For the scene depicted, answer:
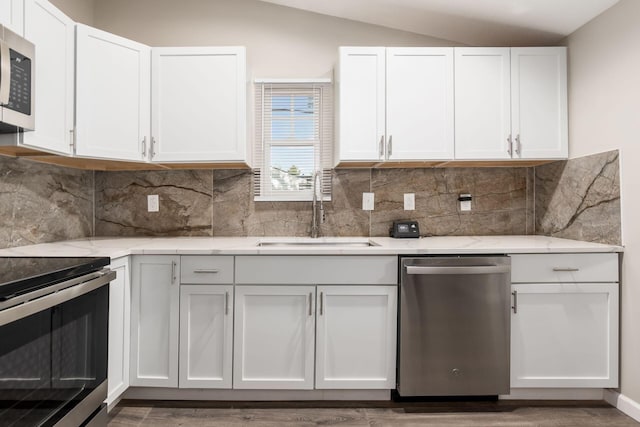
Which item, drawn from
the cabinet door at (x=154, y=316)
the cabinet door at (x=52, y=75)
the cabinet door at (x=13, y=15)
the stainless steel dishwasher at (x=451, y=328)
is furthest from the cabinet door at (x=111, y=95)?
the stainless steel dishwasher at (x=451, y=328)

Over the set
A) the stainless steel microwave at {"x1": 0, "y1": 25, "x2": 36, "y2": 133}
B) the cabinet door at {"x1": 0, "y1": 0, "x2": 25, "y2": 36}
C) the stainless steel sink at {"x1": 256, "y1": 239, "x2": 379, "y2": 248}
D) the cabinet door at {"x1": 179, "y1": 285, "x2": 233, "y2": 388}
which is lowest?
the cabinet door at {"x1": 179, "y1": 285, "x2": 233, "y2": 388}

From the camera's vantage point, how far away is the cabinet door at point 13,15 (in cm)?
156

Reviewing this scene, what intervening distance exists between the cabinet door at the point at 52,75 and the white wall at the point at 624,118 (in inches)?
120

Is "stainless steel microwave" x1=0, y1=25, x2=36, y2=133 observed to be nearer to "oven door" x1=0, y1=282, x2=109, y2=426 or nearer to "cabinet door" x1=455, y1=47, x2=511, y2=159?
"oven door" x1=0, y1=282, x2=109, y2=426

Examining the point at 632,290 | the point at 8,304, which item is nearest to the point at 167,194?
the point at 8,304

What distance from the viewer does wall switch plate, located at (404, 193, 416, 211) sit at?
2.75 m

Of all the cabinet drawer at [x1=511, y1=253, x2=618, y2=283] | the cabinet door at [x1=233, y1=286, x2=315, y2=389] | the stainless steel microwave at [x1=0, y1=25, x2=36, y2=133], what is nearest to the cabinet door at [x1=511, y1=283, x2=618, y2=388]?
the cabinet drawer at [x1=511, y1=253, x2=618, y2=283]

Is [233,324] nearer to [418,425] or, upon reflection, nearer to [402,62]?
[418,425]

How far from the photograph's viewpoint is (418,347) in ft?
6.59

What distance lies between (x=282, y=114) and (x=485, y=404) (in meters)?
2.33

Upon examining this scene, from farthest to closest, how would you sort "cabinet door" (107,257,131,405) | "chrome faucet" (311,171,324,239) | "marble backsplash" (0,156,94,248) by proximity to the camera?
"chrome faucet" (311,171,324,239) → "marble backsplash" (0,156,94,248) → "cabinet door" (107,257,131,405)

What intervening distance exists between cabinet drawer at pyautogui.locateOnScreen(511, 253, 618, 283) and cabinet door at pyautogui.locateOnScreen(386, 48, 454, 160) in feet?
2.88

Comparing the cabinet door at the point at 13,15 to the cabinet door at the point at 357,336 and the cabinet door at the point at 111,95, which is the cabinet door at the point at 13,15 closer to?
the cabinet door at the point at 111,95

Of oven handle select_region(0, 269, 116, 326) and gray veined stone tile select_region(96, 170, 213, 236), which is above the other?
gray veined stone tile select_region(96, 170, 213, 236)
